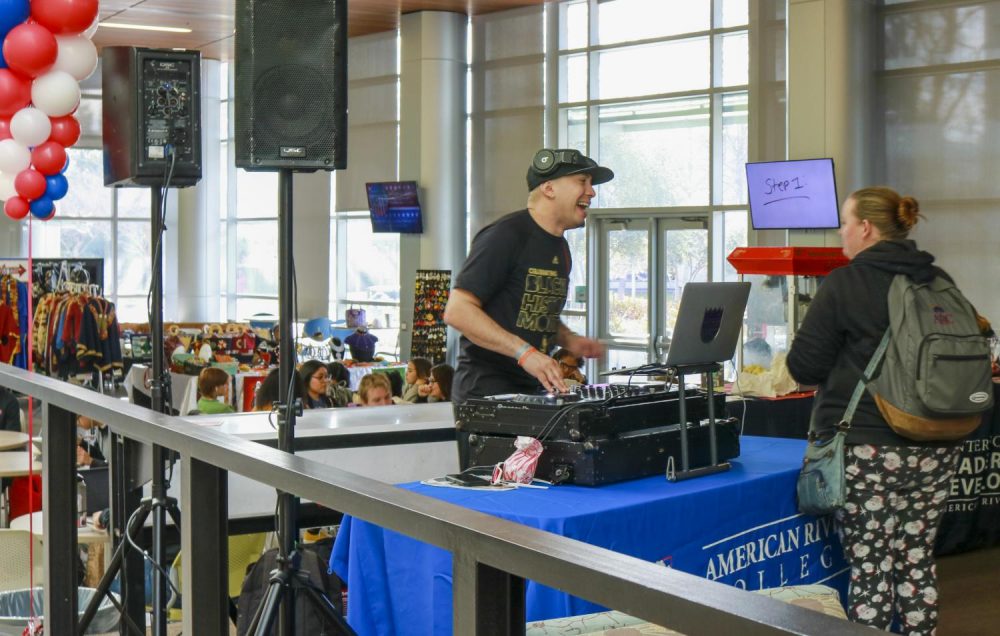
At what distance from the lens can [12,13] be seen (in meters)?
3.92

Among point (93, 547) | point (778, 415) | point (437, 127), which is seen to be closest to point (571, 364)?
point (778, 415)

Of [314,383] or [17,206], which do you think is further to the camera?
[314,383]

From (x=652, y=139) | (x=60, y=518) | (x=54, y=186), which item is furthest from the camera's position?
(x=652, y=139)

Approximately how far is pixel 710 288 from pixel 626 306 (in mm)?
8824

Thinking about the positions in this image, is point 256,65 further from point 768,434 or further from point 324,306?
point 324,306

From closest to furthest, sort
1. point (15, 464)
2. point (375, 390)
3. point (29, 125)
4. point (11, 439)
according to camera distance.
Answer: point (29, 125) → point (15, 464) → point (11, 439) → point (375, 390)

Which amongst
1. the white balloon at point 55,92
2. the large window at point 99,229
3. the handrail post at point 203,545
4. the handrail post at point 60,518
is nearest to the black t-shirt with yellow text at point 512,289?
the handrail post at point 60,518

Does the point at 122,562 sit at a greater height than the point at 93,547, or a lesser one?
greater

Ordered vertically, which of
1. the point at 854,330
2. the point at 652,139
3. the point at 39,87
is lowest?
the point at 854,330

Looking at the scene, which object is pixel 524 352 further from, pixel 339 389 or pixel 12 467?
pixel 339 389

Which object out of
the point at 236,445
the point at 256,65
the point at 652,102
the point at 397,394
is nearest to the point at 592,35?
the point at 652,102

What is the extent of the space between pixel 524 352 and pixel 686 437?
17.2 inches

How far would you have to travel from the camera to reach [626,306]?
11562 mm

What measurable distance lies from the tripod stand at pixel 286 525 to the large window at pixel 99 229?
15.2 m
